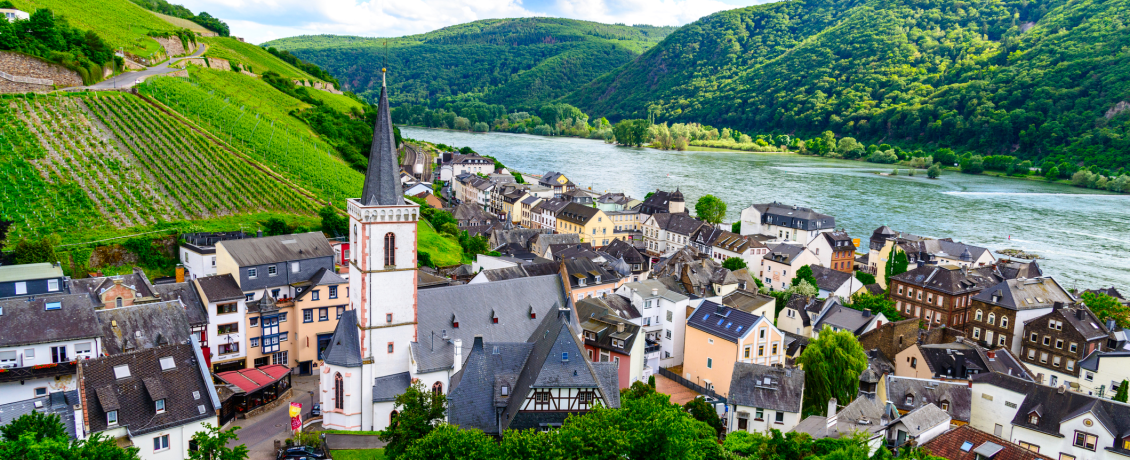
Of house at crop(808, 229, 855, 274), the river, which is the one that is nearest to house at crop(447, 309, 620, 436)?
house at crop(808, 229, 855, 274)

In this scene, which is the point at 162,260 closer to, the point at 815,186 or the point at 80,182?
the point at 80,182

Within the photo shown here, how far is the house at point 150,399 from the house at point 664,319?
86.5ft

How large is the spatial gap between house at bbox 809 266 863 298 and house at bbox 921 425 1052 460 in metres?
32.9

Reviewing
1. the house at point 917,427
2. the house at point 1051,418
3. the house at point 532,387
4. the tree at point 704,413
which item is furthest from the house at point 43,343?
the house at point 1051,418

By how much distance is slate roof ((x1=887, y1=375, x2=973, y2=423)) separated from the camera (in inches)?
1318

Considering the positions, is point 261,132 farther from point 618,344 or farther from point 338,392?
point 618,344

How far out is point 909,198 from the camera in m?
114

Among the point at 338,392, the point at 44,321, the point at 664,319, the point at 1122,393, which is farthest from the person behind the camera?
the point at 664,319

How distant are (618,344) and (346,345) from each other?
47.6 ft

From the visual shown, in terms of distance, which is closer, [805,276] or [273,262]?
[273,262]

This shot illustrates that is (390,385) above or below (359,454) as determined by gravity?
above

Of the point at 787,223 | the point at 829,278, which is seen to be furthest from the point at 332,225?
the point at 787,223

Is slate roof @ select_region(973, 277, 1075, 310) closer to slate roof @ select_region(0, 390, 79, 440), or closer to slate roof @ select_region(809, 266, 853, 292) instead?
slate roof @ select_region(809, 266, 853, 292)

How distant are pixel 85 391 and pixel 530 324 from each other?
59.6 feet
